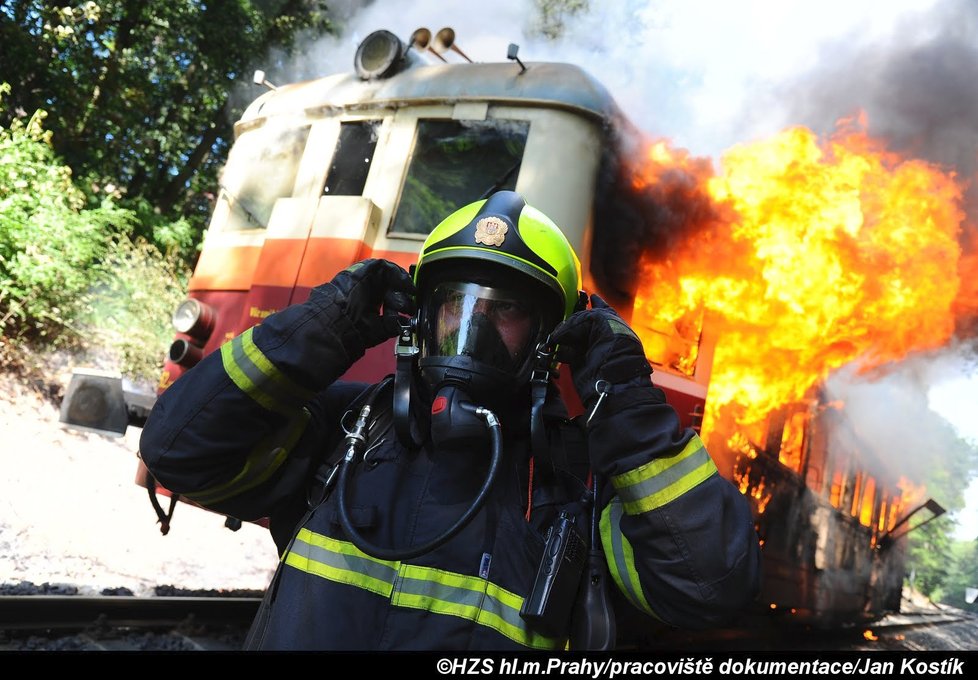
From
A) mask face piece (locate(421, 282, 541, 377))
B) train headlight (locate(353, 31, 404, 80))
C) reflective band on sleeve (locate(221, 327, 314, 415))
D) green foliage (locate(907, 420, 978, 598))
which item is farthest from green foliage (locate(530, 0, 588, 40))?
green foliage (locate(907, 420, 978, 598))

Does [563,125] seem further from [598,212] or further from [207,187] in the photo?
[207,187]

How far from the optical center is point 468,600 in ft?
5.17

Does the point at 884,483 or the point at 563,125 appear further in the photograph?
the point at 884,483

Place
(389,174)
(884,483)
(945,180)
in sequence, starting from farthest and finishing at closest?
(884,483) < (945,180) < (389,174)

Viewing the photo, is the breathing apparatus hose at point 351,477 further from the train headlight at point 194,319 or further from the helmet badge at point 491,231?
the train headlight at point 194,319

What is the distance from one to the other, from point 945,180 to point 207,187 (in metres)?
14.0

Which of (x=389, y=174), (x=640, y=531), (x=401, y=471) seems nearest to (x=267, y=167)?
(x=389, y=174)

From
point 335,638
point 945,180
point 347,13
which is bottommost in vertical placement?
point 335,638

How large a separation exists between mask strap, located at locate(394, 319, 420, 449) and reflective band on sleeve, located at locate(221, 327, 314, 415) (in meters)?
0.23

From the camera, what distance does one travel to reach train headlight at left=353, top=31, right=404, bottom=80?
14.9 ft

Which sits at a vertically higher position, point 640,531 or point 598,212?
point 598,212

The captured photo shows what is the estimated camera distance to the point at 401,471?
1.77m

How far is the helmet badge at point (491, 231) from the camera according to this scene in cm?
198

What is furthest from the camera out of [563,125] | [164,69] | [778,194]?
[164,69]
